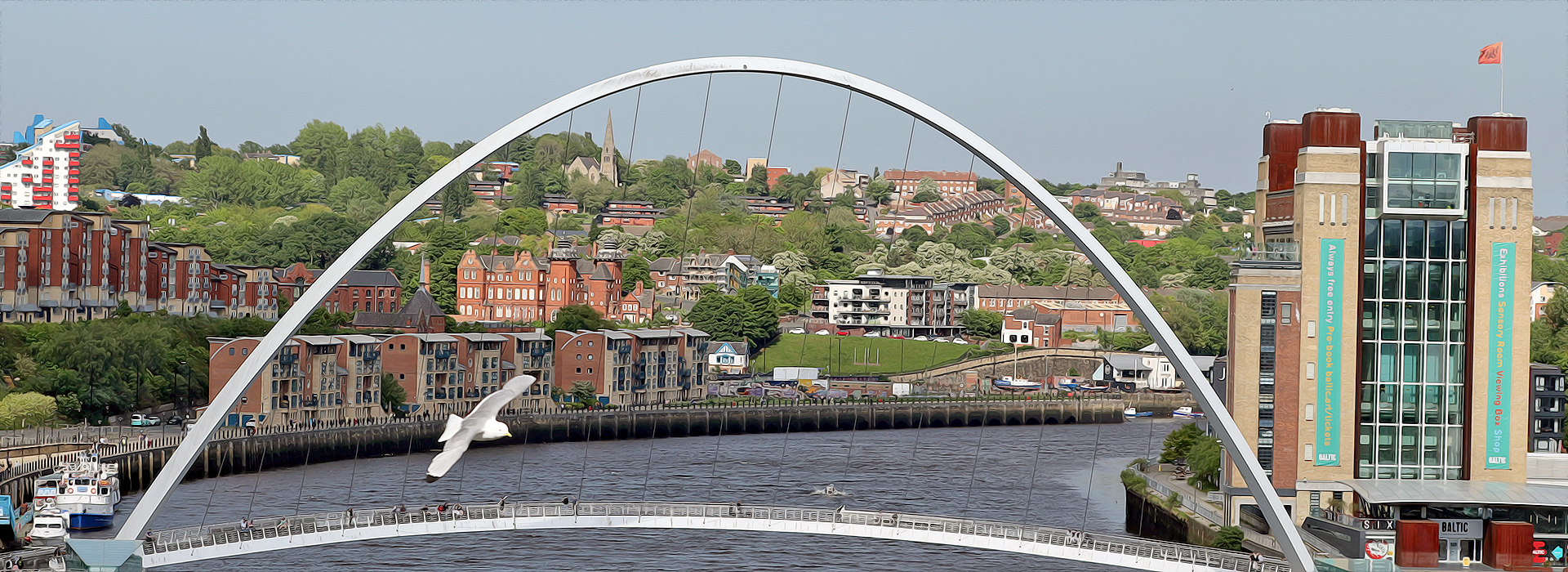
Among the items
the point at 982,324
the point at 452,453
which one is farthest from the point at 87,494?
the point at 982,324

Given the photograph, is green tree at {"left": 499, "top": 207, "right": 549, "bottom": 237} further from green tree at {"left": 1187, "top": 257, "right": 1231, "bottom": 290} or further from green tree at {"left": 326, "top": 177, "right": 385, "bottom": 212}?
green tree at {"left": 1187, "top": 257, "right": 1231, "bottom": 290}

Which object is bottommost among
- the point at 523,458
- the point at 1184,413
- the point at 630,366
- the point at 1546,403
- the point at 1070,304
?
the point at 523,458

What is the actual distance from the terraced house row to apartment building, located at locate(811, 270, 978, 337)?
1388cm

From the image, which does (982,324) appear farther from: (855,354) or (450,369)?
(450,369)

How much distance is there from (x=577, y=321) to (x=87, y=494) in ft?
140

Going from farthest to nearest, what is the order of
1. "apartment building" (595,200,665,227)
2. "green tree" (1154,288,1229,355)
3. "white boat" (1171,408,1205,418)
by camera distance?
"apartment building" (595,200,665,227), "green tree" (1154,288,1229,355), "white boat" (1171,408,1205,418)

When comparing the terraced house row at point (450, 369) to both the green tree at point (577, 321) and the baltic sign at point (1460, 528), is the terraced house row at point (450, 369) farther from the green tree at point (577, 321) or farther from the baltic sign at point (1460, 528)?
the baltic sign at point (1460, 528)

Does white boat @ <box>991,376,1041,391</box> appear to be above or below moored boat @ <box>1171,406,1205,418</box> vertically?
above

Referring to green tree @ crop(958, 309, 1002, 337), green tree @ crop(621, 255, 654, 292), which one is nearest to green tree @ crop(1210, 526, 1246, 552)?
green tree @ crop(621, 255, 654, 292)

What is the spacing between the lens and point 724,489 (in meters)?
50.4

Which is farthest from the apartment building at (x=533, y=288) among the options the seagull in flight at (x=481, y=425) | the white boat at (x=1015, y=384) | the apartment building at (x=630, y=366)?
the seagull in flight at (x=481, y=425)

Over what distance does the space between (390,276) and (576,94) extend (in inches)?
2390

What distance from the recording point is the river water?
3603cm

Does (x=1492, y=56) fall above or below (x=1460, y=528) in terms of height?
above
